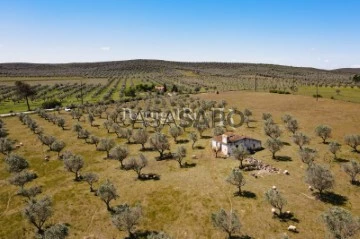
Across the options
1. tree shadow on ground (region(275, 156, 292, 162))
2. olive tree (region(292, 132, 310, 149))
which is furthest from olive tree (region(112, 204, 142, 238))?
olive tree (region(292, 132, 310, 149))

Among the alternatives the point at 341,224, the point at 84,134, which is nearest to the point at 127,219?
the point at 341,224

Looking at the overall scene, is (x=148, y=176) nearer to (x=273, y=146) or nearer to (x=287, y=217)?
(x=287, y=217)

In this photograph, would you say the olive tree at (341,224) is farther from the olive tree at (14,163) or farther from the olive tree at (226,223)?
the olive tree at (14,163)

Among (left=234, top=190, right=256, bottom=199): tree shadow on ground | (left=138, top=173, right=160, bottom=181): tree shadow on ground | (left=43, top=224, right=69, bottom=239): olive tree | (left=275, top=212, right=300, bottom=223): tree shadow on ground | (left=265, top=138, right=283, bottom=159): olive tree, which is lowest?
(left=138, top=173, right=160, bottom=181): tree shadow on ground

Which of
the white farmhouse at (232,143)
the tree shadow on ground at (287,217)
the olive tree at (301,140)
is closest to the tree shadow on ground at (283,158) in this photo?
the olive tree at (301,140)

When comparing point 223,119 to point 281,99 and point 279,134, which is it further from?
point 281,99

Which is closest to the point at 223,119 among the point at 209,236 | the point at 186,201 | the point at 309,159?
the point at 309,159

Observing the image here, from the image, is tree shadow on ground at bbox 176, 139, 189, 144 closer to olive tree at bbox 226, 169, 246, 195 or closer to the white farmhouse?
the white farmhouse

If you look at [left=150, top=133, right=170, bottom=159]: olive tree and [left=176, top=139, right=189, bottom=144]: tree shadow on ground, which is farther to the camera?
[left=176, top=139, right=189, bottom=144]: tree shadow on ground
